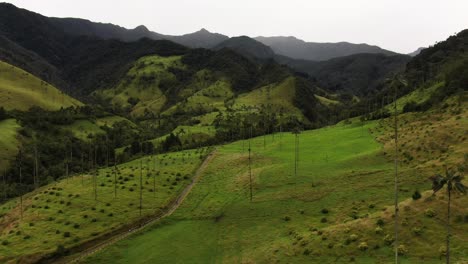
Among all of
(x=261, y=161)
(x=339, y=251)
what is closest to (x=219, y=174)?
(x=261, y=161)

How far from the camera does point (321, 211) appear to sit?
85.6 meters

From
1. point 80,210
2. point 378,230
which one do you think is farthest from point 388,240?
point 80,210

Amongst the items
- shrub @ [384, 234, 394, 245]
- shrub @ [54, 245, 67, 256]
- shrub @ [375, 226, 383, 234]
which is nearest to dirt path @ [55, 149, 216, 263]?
shrub @ [54, 245, 67, 256]

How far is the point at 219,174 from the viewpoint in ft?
435

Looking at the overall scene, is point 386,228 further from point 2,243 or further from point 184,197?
point 2,243

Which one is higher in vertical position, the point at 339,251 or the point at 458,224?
the point at 458,224

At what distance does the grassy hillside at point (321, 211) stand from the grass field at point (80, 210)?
8129 millimetres

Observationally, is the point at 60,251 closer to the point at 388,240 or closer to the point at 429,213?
the point at 388,240

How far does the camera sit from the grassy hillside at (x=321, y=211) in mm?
63719

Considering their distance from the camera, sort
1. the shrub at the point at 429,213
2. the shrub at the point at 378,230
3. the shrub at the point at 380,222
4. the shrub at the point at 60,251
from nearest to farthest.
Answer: the shrub at the point at 378,230 < the shrub at the point at 429,213 < the shrub at the point at 380,222 < the shrub at the point at 60,251

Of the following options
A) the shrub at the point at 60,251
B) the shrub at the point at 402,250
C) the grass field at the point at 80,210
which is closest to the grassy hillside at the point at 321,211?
the shrub at the point at 402,250

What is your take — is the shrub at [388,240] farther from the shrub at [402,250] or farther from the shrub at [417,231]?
the shrub at [417,231]

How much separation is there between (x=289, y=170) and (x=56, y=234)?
200ft

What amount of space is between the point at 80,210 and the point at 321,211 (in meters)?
55.9
